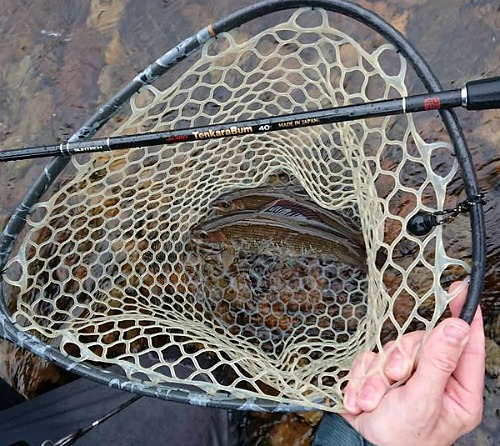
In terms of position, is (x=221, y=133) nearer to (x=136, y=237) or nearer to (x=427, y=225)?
(x=427, y=225)

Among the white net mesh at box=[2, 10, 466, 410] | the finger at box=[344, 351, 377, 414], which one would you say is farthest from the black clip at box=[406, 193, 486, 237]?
the white net mesh at box=[2, 10, 466, 410]

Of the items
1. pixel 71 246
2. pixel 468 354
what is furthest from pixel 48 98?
pixel 468 354

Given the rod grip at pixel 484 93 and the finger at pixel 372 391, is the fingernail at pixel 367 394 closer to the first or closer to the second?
the finger at pixel 372 391

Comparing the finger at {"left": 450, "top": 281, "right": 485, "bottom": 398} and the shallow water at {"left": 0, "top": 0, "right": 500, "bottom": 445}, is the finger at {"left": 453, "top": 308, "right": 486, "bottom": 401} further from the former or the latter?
the shallow water at {"left": 0, "top": 0, "right": 500, "bottom": 445}

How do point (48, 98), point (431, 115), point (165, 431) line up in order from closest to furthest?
point (165, 431), point (431, 115), point (48, 98)

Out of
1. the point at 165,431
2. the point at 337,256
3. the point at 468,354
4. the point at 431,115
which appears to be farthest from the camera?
the point at 431,115

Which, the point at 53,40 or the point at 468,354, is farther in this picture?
the point at 53,40

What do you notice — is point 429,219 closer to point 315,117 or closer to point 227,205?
point 315,117
